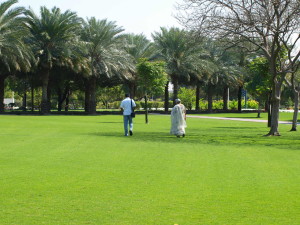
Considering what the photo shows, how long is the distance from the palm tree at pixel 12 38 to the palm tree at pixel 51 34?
2336 millimetres

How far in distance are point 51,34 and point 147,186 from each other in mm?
41734

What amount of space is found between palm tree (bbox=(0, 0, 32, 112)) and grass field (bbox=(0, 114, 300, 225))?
29.8m

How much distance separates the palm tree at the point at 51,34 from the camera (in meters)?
48.8

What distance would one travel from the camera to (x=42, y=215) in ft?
22.5

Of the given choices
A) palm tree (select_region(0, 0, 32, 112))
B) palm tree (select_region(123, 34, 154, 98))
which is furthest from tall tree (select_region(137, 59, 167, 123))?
palm tree (select_region(123, 34, 154, 98))

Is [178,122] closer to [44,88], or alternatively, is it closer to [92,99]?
[44,88]

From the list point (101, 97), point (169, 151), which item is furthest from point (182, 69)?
point (169, 151)

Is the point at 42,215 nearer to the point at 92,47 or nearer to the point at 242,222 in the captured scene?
the point at 242,222

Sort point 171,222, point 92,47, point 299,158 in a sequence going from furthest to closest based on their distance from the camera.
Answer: point 92,47 → point 299,158 → point 171,222

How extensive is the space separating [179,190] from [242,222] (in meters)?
2.21

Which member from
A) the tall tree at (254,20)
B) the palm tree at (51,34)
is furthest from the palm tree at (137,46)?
the tall tree at (254,20)

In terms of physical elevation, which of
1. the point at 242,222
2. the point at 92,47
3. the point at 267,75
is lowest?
the point at 242,222

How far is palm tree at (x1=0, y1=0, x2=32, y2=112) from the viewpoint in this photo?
43703 millimetres

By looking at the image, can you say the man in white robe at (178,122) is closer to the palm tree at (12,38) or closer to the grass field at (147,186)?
the grass field at (147,186)
